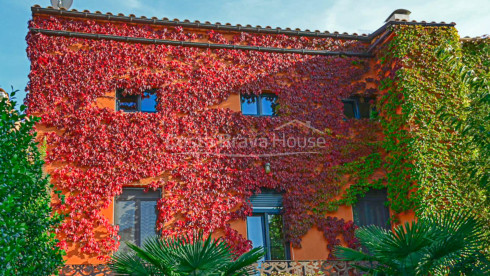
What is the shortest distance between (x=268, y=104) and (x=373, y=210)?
3.89 m

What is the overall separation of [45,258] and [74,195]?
4.13 metres

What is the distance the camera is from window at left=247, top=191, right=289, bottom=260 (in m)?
11.6

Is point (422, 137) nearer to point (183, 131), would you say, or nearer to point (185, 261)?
point (183, 131)

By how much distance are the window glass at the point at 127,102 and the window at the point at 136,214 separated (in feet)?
6.87

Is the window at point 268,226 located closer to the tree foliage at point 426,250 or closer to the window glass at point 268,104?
the window glass at point 268,104

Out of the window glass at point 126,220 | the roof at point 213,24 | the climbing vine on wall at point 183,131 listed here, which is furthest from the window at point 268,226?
the roof at point 213,24

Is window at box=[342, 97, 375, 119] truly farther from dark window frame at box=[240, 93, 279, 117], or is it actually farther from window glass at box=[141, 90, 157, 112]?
window glass at box=[141, 90, 157, 112]

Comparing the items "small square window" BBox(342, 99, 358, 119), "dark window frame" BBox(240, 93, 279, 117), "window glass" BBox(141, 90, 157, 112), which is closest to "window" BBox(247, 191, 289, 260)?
"dark window frame" BBox(240, 93, 279, 117)

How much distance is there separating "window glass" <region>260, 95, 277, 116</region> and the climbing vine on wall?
10.7 inches

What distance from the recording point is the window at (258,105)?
1291cm

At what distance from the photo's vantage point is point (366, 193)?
12602 millimetres

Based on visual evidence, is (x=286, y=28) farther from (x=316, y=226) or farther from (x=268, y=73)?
(x=316, y=226)

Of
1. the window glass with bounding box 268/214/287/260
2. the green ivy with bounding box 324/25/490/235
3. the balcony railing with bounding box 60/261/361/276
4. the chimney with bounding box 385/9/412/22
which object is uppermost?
the chimney with bounding box 385/9/412/22

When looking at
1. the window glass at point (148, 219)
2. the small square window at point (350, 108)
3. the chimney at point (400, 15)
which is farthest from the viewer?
the chimney at point (400, 15)
